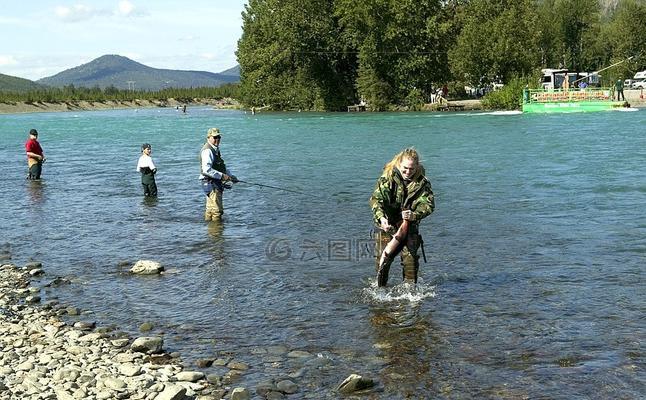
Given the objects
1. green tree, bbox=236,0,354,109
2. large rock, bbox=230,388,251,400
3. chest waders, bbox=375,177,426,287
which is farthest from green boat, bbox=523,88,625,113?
large rock, bbox=230,388,251,400

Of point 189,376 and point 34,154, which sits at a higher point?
point 34,154

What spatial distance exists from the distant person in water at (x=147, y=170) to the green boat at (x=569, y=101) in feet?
178

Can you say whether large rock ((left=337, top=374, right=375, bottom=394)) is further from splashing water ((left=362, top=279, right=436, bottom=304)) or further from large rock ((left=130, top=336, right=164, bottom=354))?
splashing water ((left=362, top=279, right=436, bottom=304))

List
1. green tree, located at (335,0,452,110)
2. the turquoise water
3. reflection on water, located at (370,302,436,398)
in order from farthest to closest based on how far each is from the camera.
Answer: green tree, located at (335,0,452,110) < the turquoise water < reflection on water, located at (370,302,436,398)

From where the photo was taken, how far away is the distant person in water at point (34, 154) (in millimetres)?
27062

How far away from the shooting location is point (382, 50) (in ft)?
309

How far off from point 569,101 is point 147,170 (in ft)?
185

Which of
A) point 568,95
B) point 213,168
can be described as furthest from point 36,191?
point 568,95

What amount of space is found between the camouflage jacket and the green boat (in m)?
62.4

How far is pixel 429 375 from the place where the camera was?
26.8 feet

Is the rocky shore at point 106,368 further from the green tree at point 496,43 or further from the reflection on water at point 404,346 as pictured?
the green tree at point 496,43

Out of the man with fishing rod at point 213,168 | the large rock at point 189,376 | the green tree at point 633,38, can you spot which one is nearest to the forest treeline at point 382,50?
the green tree at point 633,38

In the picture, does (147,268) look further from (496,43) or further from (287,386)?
(496,43)

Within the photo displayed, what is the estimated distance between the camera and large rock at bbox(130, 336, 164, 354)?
895cm
